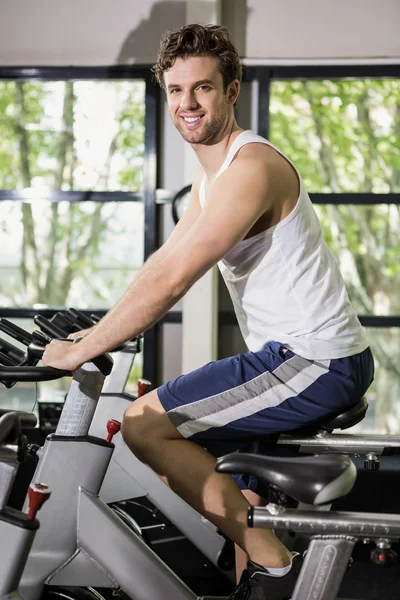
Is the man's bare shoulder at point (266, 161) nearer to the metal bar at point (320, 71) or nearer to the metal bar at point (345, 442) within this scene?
the metal bar at point (345, 442)

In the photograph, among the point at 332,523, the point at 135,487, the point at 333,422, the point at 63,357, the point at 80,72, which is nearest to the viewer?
the point at 332,523

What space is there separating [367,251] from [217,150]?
325 cm

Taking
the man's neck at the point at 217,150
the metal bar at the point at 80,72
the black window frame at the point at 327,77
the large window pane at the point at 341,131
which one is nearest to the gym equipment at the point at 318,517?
the man's neck at the point at 217,150

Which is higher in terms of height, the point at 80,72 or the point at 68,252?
the point at 80,72

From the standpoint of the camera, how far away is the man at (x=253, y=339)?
1824 millimetres

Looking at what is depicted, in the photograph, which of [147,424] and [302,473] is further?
[147,424]

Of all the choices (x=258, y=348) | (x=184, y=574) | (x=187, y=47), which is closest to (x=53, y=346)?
(x=258, y=348)

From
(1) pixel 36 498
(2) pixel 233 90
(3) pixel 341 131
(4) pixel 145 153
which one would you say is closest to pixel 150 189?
(4) pixel 145 153

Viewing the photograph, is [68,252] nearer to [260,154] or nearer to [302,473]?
[260,154]

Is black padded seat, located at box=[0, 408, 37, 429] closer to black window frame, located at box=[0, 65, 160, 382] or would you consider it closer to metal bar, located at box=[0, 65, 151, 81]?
black window frame, located at box=[0, 65, 160, 382]

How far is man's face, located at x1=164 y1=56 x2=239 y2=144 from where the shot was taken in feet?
6.46

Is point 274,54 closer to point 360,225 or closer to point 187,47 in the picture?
point 360,225

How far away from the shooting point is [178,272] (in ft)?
5.81

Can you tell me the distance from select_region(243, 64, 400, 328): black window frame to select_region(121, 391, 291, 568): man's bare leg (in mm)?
3193
